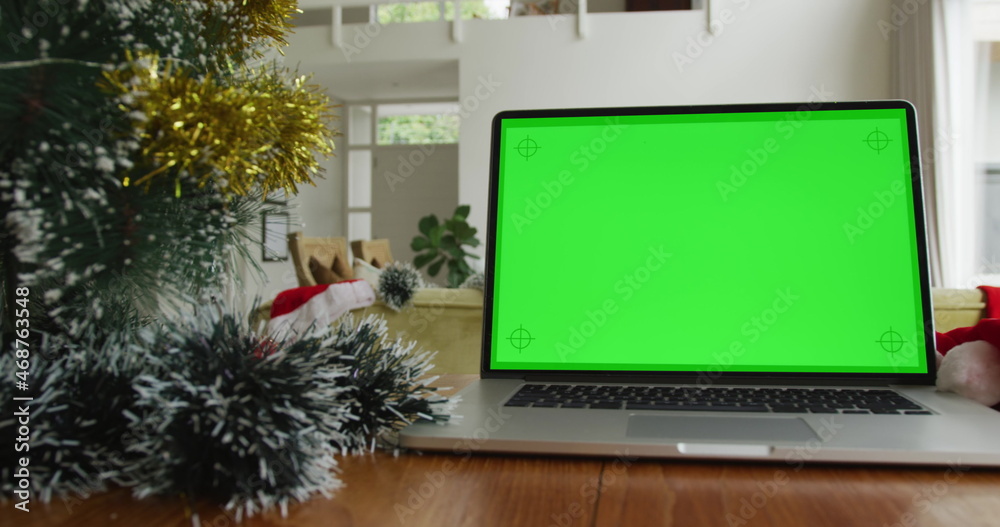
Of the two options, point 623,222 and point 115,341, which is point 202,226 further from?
point 623,222

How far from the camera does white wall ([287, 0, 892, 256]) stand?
578 centimetres

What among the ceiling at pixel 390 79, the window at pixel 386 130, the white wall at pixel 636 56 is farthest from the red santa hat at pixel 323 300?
the window at pixel 386 130

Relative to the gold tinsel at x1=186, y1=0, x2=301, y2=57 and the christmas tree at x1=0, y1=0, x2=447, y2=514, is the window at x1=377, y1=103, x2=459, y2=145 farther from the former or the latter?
the christmas tree at x1=0, y1=0, x2=447, y2=514

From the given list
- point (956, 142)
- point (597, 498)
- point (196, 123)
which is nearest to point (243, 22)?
point (196, 123)

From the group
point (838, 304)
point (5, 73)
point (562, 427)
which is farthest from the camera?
point (838, 304)

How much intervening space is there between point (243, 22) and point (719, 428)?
438 millimetres


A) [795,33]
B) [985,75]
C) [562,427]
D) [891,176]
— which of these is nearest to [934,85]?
[985,75]

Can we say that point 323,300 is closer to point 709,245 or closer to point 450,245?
point 709,245

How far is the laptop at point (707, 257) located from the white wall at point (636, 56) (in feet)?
17.3

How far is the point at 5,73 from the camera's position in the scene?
343 millimetres

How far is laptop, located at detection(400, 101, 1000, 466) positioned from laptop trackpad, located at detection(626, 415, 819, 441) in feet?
0.21

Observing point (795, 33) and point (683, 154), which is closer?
point (683, 154)

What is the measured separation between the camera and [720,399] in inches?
21.0

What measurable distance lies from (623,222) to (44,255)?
1.49 feet
